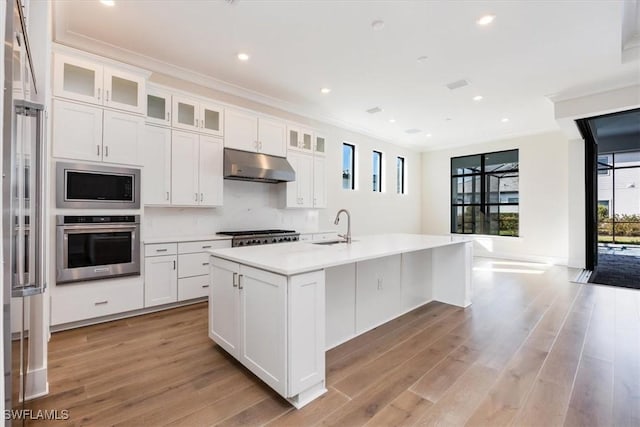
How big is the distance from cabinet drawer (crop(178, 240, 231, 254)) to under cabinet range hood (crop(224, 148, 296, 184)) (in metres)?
0.92

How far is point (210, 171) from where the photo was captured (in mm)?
4082

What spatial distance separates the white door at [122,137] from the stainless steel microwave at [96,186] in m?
0.12

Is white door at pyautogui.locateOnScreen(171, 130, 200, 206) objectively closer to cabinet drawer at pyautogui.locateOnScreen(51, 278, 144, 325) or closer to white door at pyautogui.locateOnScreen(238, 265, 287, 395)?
cabinet drawer at pyautogui.locateOnScreen(51, 278, 144, 325)

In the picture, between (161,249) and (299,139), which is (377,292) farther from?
(299,139)

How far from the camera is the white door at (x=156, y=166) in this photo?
11.7 ft

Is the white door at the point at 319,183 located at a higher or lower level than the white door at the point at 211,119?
lower

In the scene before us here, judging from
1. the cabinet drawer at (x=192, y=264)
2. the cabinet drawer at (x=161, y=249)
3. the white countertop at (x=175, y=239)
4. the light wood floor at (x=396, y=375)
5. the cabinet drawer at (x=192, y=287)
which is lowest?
the light wood floor at (x=396, y=375)

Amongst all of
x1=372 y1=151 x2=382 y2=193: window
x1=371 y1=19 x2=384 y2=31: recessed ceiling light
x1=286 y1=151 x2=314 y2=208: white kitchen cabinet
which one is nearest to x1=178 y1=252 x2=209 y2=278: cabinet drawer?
x1=286 y1=151 x2=314 y2=208: white kitchen cabinet

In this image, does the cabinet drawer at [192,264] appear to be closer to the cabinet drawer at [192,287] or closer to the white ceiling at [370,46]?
the cabinet drawer at [192,287]

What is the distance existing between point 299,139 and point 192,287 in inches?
113

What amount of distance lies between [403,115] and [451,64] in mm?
2036

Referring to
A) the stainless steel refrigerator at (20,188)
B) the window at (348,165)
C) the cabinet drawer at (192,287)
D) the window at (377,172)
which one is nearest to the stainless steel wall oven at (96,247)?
the cabinet drawer at (192,287)

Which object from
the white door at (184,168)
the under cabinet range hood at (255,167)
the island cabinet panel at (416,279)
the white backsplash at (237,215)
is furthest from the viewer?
the under cabinet range hood at (255,167)

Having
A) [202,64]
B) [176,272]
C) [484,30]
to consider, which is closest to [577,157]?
[484,30]
